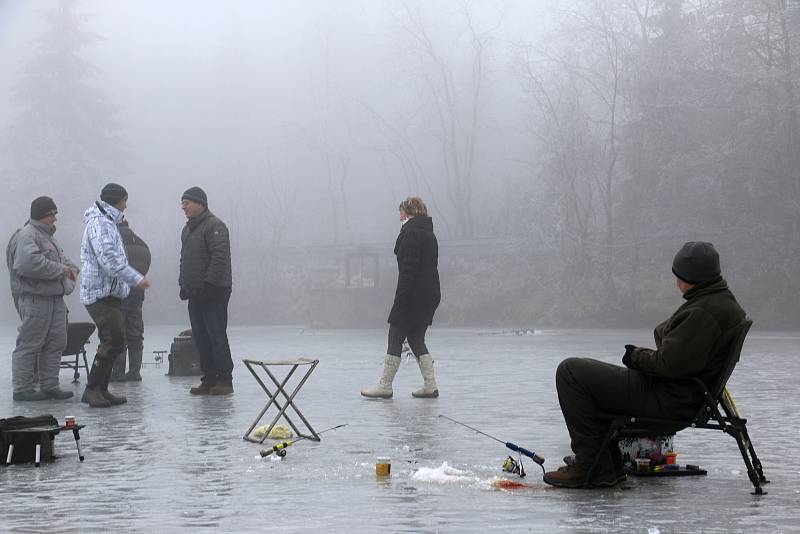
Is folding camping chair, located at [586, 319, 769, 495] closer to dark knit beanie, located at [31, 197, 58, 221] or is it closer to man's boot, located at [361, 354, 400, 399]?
man's boot, located at [361, 354, 400, 399]

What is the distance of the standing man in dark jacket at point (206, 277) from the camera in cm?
1329

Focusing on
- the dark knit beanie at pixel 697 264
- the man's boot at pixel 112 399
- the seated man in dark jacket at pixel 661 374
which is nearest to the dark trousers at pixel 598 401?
the seated man in dark jacket at pixel 661 374

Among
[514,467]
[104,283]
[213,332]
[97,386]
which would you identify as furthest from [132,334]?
[514,467]

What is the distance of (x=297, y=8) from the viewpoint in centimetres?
8762

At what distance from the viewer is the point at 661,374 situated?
6883 mm

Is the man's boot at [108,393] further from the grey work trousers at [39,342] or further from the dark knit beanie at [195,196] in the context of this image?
the dark knit beanie at [195,196]

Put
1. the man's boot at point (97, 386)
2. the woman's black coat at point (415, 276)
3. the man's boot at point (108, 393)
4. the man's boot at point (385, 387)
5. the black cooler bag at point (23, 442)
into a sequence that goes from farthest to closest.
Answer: the man's boot at point (385, 387)
the woman's black coat at point (415, 276)
the man's boot at point (108, 393)
the man's boot at point (97, 386)
the black cooler bag at point (23, 442)

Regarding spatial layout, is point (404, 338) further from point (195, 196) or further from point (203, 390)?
point (195, 196)

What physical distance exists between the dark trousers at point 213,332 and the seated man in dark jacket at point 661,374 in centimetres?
678

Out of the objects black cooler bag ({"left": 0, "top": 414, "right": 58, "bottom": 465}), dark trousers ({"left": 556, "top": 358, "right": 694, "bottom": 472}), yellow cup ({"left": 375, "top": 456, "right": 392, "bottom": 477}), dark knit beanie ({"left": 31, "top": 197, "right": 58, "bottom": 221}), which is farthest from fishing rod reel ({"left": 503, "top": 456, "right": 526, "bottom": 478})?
dark knit beanie ({"left": 31, "top": 197, "right": 58, "bottom": 221})

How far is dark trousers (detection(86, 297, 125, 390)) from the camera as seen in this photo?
39.6ft

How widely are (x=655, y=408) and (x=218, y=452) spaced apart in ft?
11.4

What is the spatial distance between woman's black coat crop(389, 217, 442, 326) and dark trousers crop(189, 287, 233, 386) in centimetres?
199

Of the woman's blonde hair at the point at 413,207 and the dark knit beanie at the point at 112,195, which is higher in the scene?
the dark knit beanie at the point at 112,195
